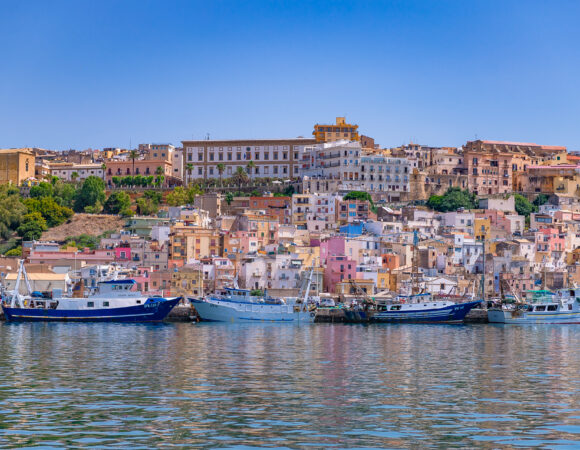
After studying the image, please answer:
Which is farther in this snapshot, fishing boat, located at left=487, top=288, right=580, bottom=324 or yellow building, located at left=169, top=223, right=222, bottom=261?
yellow building, located at left=169, top=223, right=222, bottom=261

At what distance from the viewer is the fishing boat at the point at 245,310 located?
7350 centimetres

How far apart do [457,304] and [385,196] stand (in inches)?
1968

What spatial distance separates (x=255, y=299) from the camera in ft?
249

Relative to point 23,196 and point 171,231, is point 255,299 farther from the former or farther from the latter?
point 23,196

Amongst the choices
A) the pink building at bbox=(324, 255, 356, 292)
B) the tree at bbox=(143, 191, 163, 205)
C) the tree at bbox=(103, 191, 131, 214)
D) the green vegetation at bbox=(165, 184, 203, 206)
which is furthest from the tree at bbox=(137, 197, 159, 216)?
the pink building at bbox=(324, 255, 356, 292)

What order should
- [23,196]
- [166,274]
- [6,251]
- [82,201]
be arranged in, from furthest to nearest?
[23,196]
[82,201]
[6,251]
[166,274]

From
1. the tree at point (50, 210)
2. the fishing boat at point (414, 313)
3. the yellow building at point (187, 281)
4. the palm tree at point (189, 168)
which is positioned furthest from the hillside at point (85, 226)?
the fishing boat at point (414, 313)

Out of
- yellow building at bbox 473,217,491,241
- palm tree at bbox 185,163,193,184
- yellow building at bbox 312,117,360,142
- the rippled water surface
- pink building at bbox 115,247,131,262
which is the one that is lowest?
the rippled water surface

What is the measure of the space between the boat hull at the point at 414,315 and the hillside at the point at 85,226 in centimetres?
4516

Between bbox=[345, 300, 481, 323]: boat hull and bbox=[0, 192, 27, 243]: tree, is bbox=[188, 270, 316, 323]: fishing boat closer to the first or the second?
bbox=[345, 300, 481, 323]: boat hull

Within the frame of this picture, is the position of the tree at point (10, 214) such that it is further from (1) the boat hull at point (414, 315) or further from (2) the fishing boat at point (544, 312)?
(2) the fishing boat at point (544, 312)

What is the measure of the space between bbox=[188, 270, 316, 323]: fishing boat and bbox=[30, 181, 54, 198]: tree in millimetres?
57047

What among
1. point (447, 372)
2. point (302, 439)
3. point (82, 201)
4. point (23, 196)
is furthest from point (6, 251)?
point (302, 439)

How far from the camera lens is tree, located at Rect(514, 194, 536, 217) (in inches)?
4813
